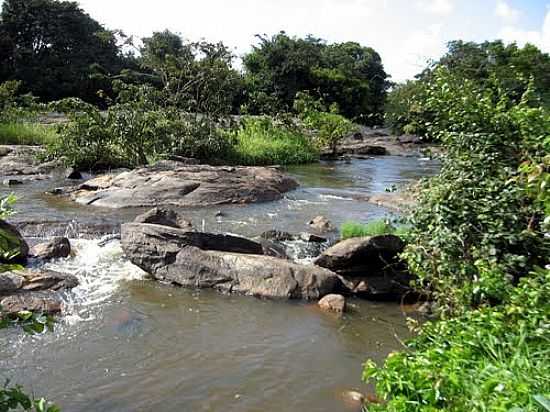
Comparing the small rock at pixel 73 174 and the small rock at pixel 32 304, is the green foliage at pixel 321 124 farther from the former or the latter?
the small rock at pixel 32 304

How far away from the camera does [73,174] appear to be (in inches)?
597

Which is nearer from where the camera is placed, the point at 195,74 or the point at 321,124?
the point at 195,74

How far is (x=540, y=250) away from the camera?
4.21 meters

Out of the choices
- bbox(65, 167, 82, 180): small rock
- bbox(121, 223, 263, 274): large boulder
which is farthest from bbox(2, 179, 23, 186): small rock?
bbox(121, 223, 263, 274): large boulder

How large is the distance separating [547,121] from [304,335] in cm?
302

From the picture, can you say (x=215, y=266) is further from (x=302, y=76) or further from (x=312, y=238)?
(x=302, y=76)

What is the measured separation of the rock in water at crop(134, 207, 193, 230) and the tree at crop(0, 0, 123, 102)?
27.4 m

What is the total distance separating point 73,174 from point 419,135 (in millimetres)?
9807

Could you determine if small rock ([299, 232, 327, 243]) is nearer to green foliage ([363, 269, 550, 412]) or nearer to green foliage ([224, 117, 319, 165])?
green foliage ([363, 269, 550, 412])

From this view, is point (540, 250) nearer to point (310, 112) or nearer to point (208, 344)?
point (208, 344)

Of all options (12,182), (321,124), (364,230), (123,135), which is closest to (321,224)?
(364,230)

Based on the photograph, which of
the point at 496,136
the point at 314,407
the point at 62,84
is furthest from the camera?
the point at 62,84

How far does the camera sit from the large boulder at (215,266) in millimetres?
6594

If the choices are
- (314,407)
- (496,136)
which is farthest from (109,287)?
(496,136)
